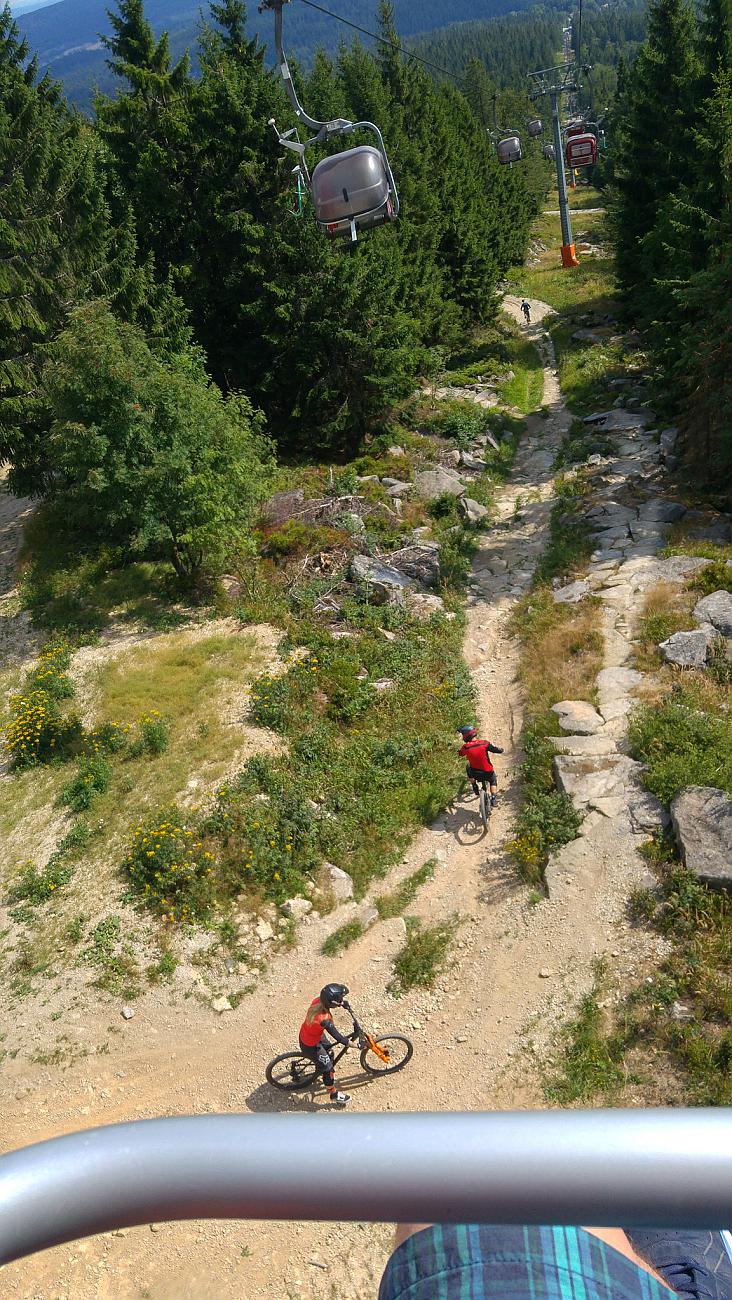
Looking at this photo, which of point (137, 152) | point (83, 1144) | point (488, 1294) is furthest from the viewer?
point (137, 152)

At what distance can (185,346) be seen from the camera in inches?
906

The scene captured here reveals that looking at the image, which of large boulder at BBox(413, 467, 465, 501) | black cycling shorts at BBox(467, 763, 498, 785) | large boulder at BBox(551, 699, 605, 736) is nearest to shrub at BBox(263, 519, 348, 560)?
large boulder at BBox(413, 467, 465, 501)

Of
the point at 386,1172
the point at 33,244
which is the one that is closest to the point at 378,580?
the point at 33,244

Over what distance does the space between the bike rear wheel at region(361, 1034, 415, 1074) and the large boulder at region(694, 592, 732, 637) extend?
9675 mm

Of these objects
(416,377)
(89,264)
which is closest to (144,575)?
(89,264)

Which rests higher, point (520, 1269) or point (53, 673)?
point (520, 1269)

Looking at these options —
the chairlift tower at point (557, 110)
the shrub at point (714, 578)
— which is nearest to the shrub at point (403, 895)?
the shrub at point (714, 578)

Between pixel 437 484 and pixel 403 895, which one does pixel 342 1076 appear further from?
pixel 437 484

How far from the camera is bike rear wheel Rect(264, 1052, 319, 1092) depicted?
9398mm

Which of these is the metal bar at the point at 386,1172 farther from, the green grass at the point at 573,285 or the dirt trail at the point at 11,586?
the green grass at the point at 573,285

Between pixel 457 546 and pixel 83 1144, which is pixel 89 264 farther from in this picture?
pixel 83 1144

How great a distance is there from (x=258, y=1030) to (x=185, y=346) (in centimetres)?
1989

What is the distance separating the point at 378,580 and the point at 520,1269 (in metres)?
17.6

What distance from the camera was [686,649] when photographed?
14.2m
